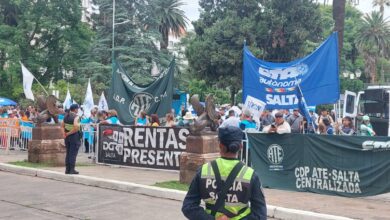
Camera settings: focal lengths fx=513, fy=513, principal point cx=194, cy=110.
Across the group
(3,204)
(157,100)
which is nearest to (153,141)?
(157,100)

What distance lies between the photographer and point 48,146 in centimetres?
1481

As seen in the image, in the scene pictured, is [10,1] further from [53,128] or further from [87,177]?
[87,177]

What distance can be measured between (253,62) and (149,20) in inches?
1389

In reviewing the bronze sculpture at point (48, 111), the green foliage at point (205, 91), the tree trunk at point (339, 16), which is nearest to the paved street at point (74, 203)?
the bronze sculpture at point (48, 111)

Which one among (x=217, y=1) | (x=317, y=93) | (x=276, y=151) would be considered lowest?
(x=276, y=151)

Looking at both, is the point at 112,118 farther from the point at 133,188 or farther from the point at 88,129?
the point at 133,188

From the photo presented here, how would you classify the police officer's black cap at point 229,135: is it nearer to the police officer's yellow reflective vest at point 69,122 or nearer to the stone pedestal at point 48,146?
the police officer's yellow reflective vest at point 69,122

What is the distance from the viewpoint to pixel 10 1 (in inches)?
1720

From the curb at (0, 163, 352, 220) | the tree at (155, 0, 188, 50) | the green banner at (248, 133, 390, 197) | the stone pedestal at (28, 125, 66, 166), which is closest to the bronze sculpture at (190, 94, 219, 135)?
the green banner at (248, 133, 390, 197)

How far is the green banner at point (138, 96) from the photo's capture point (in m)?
14.8

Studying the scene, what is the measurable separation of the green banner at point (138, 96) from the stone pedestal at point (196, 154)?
3.88 m

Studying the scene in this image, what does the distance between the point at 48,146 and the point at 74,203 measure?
5663 mm

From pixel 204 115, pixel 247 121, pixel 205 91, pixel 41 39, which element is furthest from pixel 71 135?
pixel 205 91

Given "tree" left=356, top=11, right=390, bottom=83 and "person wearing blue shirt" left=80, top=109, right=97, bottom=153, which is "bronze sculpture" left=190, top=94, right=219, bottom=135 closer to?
"person wearing blue shirt" left=80, top=109, right=97, bottom=153
